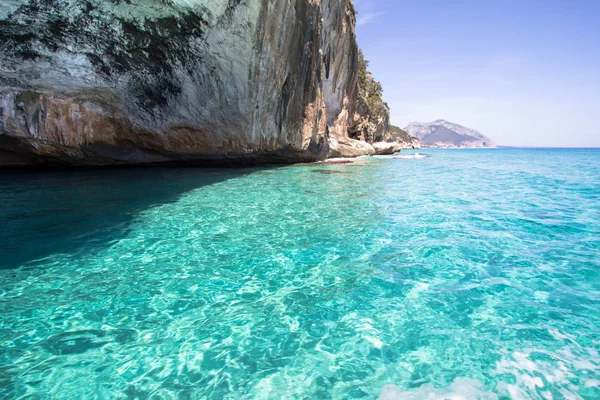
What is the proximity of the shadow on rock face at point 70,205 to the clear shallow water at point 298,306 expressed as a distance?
0.07 m

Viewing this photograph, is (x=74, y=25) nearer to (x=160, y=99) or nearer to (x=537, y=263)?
(x=160, y=99)

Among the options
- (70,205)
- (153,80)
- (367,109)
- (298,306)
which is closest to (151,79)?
(153,80)

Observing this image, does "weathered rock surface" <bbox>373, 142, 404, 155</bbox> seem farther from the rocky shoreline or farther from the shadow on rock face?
the shadow on rock face

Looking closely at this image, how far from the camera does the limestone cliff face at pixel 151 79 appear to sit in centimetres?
922

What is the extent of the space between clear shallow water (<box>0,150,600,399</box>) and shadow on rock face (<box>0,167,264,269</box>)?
7 centimetres

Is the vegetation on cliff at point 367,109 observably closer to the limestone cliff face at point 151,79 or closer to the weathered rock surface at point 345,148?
the weathered rock surface at point 345,148

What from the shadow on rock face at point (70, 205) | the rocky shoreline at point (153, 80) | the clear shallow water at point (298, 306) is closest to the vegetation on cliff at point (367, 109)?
the rocky shoreline at point (153, 80)

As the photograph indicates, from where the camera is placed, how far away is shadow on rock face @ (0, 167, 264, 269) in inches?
195

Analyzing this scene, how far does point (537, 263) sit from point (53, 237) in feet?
24.4

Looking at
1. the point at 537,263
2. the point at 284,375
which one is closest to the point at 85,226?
the point at 284,375

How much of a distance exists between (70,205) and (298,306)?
703 cm

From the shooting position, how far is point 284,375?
7.49 ft

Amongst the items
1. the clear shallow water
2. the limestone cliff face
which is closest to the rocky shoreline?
the limestone cliff face

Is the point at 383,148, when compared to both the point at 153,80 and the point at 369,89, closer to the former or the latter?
the point at 369,89
